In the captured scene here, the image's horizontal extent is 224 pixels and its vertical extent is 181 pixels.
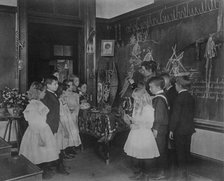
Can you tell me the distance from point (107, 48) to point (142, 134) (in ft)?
9.41

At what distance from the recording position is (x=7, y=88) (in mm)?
4504

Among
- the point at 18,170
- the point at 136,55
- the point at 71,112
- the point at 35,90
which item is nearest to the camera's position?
the point at 18,170

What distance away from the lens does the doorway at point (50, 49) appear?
5.34 meters

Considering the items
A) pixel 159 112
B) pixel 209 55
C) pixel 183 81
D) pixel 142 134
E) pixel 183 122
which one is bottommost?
pixel 142 134

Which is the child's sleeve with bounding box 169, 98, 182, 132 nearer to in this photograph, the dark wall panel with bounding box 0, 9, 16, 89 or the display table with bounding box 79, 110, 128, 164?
the display table with bounding box 79, 110, 128, 164

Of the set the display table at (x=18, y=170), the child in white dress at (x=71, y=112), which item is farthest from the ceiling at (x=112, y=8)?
the display table at (x=18, y=170)

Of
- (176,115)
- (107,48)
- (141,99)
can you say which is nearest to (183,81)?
(176,115)

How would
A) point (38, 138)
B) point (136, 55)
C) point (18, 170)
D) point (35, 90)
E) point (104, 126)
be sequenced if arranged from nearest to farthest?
point (18, 170) < point (38, 138) < point (35, 90) < point (104, 126) < point (136, 55)

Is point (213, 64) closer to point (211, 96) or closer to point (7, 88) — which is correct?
point (211, 96)

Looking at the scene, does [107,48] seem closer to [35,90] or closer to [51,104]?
[35,90]

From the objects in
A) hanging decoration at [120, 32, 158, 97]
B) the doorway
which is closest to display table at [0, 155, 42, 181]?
hanging decoration at [120, 32, 158, 97]

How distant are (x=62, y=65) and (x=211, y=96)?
3364mm

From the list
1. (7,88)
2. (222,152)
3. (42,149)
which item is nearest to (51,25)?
(7,88)

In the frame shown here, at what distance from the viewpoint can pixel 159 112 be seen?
3.10 metres
